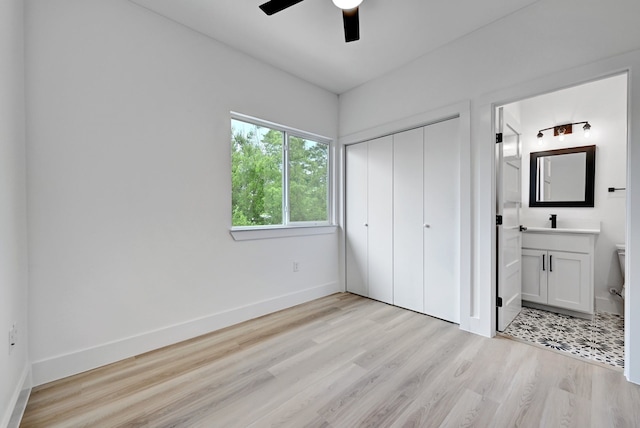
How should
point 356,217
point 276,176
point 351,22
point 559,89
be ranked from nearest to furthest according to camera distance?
point 351,22, point 559,89, point 276,176, point 356,217

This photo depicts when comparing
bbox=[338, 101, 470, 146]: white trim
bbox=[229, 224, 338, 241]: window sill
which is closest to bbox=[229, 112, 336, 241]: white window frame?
bbox=[229, 224, 338, 241]: window sill

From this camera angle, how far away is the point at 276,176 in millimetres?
3029

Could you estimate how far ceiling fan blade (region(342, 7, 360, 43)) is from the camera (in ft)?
5.73

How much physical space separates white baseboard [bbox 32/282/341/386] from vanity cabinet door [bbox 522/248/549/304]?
2.55 meters

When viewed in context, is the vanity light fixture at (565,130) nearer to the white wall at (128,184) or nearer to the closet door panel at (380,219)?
the closet door panel at (380,219)

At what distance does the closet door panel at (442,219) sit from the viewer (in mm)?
2564

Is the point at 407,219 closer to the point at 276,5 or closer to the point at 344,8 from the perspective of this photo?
the point at 344,8

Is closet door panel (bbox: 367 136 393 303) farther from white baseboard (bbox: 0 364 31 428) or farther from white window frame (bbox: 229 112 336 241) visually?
white baseboard (bbox: 0 364 31 428)

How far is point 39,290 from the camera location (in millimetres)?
1711

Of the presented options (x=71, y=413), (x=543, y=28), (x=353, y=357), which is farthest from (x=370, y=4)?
(x=71, y=413)

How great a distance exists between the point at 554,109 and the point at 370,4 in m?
2.66

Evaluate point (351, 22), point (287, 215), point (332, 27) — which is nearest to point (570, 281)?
point (287, 215)

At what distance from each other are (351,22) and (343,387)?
232cm

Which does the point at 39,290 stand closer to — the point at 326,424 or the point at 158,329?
the point at 158,329
